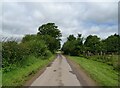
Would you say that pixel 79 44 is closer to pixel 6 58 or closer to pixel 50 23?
pixel 50 23

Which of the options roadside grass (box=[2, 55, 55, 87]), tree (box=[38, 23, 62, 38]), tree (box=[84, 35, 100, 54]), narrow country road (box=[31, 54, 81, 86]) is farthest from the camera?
tree (box=[38, 23, 62, 38])

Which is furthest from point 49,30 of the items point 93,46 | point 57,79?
point 57,79

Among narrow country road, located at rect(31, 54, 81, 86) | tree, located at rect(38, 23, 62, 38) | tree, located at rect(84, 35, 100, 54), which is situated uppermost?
tree, located at rect(38, 23, 62, 38)

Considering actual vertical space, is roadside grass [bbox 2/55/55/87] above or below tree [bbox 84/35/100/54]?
below

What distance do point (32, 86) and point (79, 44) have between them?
225 ft

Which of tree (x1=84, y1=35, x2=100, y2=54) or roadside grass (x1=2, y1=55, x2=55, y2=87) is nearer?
roadside grass (x1=2, y1=55, x2=55, y2=87)

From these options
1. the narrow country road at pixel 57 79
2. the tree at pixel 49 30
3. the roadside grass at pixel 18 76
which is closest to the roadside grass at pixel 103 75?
the narrow country road at pixel 57 79

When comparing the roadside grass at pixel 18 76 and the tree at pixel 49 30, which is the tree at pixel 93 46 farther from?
the roadside grass at pixel 18 76

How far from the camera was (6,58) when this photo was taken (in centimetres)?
1977

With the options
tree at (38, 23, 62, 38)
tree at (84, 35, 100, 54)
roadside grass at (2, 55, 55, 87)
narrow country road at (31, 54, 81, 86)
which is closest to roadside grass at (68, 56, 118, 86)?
narrow country road at (31, 54, 81, 86)

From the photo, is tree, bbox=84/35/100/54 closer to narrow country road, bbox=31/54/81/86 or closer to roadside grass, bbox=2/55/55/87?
roadside grass, bbox=2/55/55/87

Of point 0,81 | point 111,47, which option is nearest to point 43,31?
point 111,47

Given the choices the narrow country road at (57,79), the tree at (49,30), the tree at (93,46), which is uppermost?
the tree at (49,30)

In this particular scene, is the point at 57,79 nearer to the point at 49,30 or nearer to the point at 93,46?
the point at 93,46
